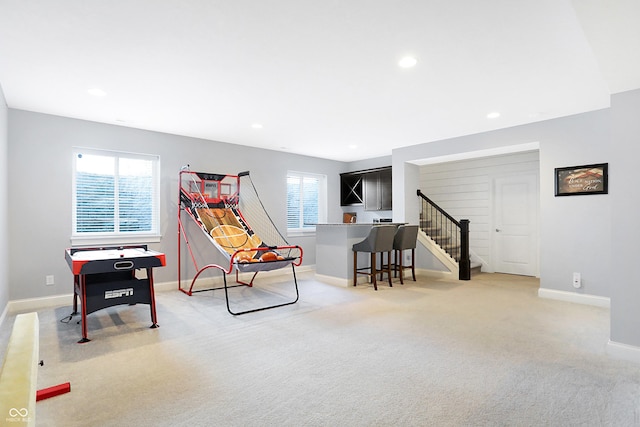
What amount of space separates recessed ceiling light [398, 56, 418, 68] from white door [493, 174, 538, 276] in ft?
15.2

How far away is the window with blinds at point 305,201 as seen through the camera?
727cm

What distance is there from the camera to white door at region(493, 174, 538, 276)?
21.0 feet

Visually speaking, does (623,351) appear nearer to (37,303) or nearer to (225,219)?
(225,219)

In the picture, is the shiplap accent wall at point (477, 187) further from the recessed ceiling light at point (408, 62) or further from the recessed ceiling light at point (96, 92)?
the recessed ceiling light at point (96, 92)

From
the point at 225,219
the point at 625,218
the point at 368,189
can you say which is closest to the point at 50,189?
the point at 225,219

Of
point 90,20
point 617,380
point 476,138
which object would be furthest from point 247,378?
point 476,138

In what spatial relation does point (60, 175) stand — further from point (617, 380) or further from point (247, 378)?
point (617, 380)

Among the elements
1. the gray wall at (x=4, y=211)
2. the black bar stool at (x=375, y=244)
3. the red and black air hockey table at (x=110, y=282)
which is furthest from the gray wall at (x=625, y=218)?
the gray wall at (x=4, y=211)

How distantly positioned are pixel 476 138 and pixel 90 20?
5.10 metres

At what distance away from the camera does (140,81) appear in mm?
3393

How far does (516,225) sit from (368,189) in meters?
2.99

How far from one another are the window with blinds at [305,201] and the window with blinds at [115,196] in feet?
8.87

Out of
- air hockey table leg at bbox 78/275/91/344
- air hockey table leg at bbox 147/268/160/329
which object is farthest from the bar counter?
air hockey table leg at bbox 78/275/91/344

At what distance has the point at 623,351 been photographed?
2668 millimetres
